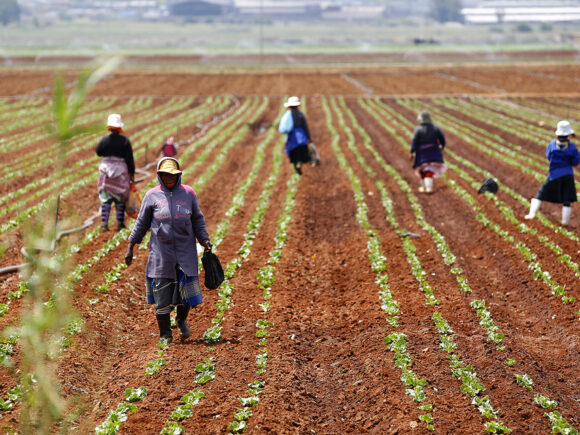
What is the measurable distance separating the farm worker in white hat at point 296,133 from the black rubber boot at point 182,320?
8.65 meters

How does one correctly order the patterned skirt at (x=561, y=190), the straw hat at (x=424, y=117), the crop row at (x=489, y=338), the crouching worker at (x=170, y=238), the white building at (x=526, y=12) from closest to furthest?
1. the crop row at (x=489, y=338)
2. the crouching worker at (x=170, y=238)
3. the patterned skirt at (x=561, y=190)
4. the straw hat at (x=424, y=117)
5. the white building at (x=526, y=12)

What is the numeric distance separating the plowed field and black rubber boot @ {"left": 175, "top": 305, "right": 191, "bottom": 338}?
4.2 inches

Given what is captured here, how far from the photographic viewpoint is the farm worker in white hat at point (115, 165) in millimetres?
11156

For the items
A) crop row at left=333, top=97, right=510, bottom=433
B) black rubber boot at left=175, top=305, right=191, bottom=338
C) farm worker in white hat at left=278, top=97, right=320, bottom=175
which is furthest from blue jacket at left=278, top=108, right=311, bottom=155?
black rubber boot at left=175, top=305, right=191, bottom=338

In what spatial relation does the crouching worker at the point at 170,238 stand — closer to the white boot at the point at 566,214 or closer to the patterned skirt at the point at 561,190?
the patterned skirt at the point at 561,190

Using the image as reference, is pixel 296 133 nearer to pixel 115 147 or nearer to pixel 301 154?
pixel 301 154

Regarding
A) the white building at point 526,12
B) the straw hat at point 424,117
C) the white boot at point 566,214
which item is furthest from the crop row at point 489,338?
the white building at point 526,12

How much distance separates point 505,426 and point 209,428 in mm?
2515

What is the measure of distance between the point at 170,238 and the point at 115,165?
4.99 metres

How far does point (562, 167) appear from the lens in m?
12.3

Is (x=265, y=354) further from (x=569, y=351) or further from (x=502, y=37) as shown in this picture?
(x=502, y=37)

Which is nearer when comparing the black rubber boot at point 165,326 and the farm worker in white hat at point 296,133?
the black rubber boot at point 165,326

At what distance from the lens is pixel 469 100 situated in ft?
142

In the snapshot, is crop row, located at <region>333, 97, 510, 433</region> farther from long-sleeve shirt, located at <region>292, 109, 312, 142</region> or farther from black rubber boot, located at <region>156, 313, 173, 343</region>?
long-sleeve shirt, located at <region>292, 109, 312, 142</region>
